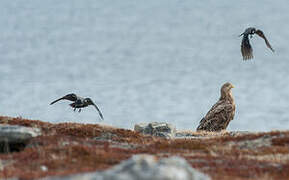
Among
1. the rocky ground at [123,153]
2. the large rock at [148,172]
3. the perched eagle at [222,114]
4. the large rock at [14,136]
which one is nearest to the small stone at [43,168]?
the rocky ground at [123,153]

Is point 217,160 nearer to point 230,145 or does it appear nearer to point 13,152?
point 230,145

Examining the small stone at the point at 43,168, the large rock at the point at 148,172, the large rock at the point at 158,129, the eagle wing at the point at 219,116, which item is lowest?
the large rock at the point at 148,172

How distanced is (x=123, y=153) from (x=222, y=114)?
49.0ft

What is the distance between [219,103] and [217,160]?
54.1 feet

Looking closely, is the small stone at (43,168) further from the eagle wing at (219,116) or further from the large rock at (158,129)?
the eagle wing at (219,116)

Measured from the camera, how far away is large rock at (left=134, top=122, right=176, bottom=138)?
32.6 meters

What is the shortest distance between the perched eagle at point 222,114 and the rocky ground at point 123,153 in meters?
8.24

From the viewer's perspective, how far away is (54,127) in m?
27.4

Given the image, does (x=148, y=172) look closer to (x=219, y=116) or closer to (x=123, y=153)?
(x=123, y=153)

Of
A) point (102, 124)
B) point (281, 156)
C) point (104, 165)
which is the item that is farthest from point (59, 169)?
point (102, 124)

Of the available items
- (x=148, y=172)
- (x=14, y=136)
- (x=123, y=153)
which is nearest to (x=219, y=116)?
(x=123, y=153)

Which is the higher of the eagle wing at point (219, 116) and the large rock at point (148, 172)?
the eagle wing at point (219, 116)

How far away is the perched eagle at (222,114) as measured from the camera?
34500 mm

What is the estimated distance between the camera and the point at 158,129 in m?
33.1
